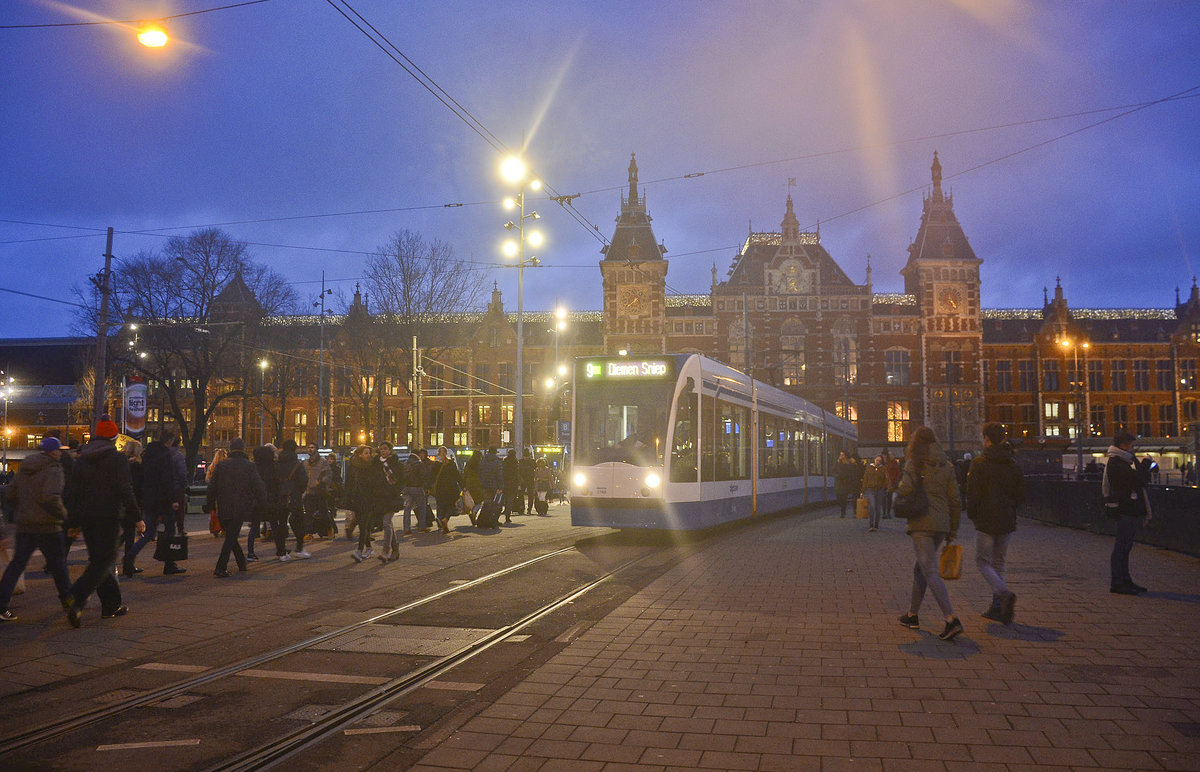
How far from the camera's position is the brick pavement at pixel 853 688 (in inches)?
178

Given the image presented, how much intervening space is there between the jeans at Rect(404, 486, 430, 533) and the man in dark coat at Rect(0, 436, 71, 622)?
911cm

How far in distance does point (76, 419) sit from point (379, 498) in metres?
74.5

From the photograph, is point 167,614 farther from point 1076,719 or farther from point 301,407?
point 301,407

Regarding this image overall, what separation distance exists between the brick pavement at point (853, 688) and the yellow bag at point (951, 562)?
0.51m

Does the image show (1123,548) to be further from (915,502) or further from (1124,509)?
(915,502)

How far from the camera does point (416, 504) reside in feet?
61.8

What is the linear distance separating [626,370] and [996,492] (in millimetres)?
8361

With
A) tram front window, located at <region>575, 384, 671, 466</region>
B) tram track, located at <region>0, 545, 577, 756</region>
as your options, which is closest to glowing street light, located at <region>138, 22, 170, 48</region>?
tram track, located at <region>0, 545, 577, 756</region>

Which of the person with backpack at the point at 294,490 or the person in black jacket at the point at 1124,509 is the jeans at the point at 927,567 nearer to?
the person in black jacket at the point at 1124,509

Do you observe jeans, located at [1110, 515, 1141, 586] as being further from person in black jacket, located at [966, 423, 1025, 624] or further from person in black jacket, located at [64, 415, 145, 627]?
person in black jacket, located at [64, 415, 145, 627]

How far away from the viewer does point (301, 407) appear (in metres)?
69.9

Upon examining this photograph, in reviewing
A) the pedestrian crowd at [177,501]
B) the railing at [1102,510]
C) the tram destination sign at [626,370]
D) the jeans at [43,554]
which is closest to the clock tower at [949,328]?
the railing at [1102,510]

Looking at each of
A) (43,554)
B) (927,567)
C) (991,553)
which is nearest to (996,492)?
(991,553)

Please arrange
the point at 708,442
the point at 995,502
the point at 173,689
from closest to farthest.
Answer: the point at 173,689 < the point at 995,502 < the point at 708,442
